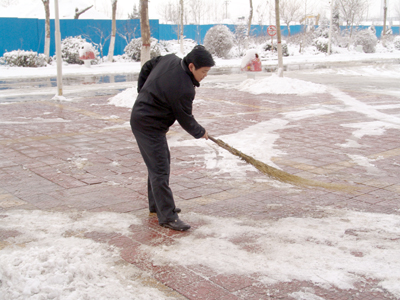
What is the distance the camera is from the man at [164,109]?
11.4ft

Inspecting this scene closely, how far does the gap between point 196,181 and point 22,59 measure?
20741 millimetres

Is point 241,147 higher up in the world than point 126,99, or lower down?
lower down

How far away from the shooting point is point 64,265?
2.87m

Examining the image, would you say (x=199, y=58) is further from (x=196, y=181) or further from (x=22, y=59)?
(x=22, y=59)

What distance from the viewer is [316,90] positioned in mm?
13273

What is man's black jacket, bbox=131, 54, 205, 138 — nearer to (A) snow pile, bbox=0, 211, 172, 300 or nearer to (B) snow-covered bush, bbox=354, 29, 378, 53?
(A) snow pile, bbox=0, 211, 172, 300

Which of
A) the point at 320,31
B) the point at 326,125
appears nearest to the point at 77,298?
the point at 326,125

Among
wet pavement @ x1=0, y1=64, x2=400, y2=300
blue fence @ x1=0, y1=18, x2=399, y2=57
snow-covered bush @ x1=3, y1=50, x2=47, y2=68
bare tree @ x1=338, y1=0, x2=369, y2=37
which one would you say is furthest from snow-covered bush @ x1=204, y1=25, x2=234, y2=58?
wet pavement @ x1=0, y1=64, x2=400, y2=300

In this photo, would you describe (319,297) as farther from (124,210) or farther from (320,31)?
(320,31)

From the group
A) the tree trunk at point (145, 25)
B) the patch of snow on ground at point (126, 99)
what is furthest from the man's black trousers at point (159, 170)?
the tree trunk at point (145, 25)

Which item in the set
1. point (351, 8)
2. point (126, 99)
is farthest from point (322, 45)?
point (126, 99)

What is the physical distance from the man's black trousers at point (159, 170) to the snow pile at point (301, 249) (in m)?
0.31

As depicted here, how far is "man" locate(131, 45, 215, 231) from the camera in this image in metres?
3.47

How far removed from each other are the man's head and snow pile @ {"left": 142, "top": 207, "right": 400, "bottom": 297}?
51.2 inches
